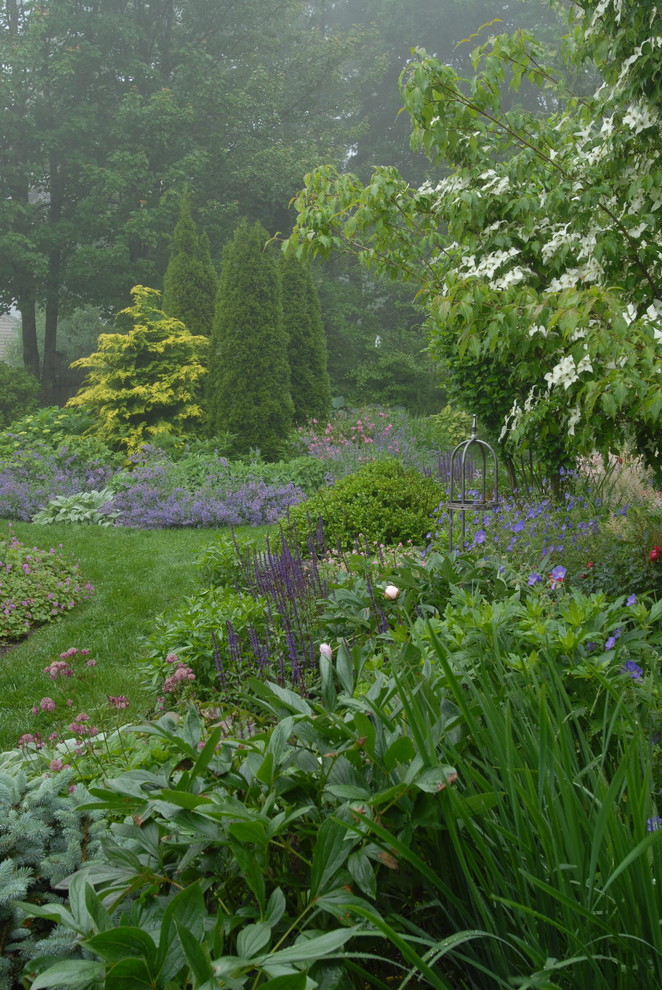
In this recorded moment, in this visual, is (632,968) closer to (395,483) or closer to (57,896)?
(57,896)

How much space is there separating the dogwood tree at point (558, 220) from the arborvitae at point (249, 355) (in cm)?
661

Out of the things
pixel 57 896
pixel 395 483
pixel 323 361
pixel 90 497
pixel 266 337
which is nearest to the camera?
pixel 57 896

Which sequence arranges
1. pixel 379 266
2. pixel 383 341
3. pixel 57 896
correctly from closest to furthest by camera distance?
pixel 57 896
pixel 379 266
pixel 383 341

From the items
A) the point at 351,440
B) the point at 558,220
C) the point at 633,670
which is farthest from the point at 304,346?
the point at 633,670

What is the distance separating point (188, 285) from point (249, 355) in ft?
9.20

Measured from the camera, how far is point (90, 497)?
29.9 feet

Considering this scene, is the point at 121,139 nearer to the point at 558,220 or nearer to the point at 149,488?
the point at 149,488

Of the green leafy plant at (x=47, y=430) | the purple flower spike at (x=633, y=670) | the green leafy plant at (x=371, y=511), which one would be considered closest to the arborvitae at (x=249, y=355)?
the green leafy plant at (x=47, y=430)

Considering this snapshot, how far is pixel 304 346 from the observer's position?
1358 cm

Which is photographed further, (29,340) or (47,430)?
(29,340)

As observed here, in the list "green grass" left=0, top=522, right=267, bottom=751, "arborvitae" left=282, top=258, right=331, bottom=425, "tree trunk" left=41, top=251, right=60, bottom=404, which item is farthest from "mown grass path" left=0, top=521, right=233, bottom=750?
"tree trunk" left=41, top=251, right=60, bottom=404

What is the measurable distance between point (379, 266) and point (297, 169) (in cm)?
1527

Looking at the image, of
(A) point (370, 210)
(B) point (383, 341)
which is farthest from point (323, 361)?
(A) point (370, 210)

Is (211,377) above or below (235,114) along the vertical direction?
below
